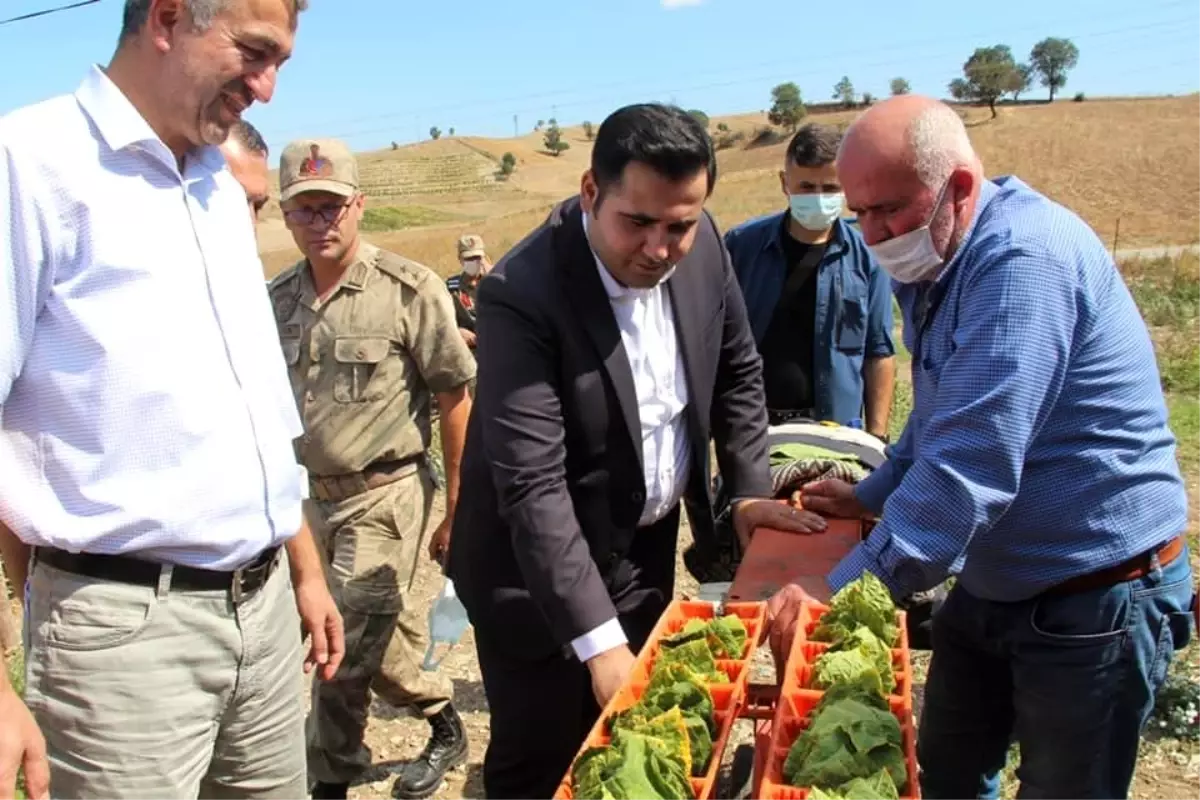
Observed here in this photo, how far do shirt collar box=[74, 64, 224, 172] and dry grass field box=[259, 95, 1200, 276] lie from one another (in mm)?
24907

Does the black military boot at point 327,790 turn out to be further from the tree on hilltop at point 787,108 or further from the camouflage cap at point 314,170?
the tree on hilltop at point 787,108

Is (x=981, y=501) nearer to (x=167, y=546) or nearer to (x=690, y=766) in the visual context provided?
(x=690, y=766)

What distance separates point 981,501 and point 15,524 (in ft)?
6.29

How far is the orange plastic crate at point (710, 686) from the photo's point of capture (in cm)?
173

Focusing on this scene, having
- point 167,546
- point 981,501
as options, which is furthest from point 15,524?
point 981,501

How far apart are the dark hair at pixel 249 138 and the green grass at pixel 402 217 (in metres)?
49.0

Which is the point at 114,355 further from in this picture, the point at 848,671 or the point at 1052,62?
the point at 1052,62

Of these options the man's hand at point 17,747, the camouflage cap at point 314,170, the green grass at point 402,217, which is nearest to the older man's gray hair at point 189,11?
the man's hand at point 17,747

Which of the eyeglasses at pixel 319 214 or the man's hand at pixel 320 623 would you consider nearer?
the man's hand at pixel 320 623

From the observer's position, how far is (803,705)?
6.34ft

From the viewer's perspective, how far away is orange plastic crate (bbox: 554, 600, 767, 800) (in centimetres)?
173

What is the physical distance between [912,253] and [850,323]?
1959mm

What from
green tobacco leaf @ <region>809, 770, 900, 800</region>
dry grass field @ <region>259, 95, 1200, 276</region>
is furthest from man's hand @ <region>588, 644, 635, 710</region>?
dry grass field @ <region>259, 95, 1200, 276</region>

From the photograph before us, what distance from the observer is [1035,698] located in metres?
2.46
